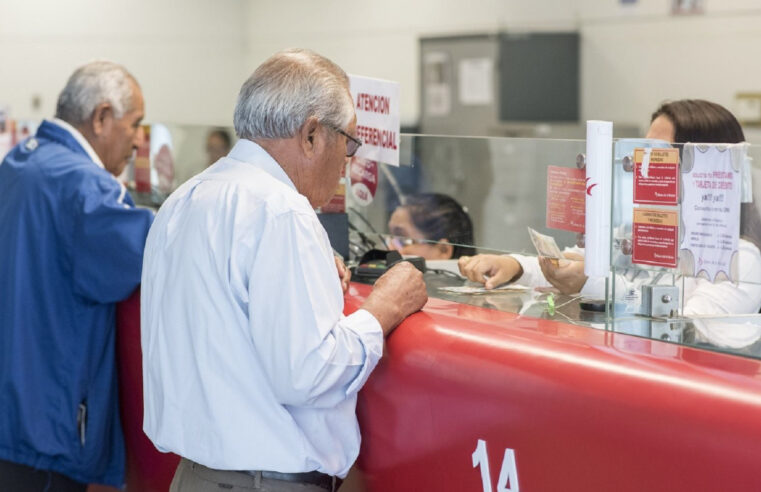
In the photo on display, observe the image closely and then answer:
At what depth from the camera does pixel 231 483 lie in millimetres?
1742

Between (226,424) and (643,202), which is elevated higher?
(643,202)

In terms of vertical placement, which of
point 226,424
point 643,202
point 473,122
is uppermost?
point 473,122

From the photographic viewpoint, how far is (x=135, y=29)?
8.42 m

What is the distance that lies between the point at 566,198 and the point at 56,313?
1.44 metres

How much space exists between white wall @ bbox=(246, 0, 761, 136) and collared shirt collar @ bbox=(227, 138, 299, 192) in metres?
4.56

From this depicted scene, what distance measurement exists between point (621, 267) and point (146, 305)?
873mm

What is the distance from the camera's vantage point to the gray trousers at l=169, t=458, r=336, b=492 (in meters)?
1.73

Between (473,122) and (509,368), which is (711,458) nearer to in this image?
(509,368)

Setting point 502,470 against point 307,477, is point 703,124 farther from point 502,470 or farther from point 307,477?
point 307,477

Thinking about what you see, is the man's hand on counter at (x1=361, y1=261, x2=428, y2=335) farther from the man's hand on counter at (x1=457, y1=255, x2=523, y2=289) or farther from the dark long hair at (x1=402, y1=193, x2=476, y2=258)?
the dark long hair at (x1=402, y1=193, x2=476, y2=258)

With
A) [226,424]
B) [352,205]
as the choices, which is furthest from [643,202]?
[352,205]

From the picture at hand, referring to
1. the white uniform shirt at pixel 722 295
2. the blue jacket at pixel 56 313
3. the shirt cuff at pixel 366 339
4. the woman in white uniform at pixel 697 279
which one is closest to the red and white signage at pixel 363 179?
the woman in white uniform at pixel 697 279

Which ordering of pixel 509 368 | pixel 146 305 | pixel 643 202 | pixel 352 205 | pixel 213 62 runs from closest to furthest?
pixel 509 368 < pixel 643 202 < pixel 146 305 < pixel 352 205 < pixel 213 62

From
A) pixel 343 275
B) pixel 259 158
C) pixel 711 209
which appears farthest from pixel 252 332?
pixel 711 209
